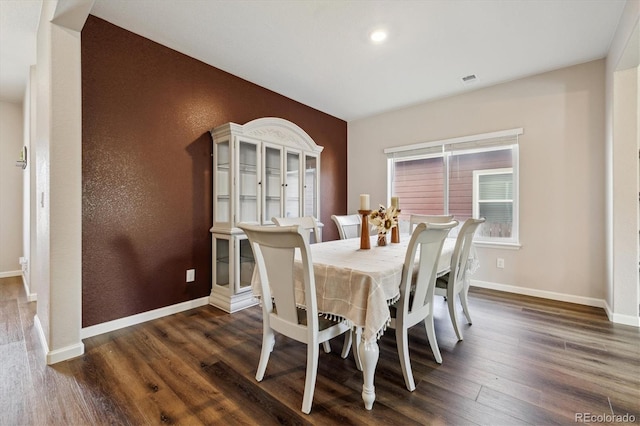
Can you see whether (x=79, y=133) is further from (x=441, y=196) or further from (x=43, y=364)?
(x=441, y=196)

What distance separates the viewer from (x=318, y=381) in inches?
68.1

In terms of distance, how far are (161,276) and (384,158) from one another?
3.45 m

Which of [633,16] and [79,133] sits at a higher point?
[633,16]

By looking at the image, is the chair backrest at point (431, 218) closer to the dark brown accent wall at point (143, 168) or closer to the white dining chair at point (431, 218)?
the white dining chair at point (431, 218)

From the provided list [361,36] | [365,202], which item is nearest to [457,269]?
[365,202]

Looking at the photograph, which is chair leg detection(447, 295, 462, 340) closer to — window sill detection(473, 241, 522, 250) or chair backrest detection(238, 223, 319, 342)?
chair backrest detection(238, 223, 319, 342)

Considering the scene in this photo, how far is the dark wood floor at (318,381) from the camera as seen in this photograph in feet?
4.74

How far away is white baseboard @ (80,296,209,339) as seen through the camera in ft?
7.55

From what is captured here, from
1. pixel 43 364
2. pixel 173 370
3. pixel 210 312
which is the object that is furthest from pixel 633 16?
pixel 43 364

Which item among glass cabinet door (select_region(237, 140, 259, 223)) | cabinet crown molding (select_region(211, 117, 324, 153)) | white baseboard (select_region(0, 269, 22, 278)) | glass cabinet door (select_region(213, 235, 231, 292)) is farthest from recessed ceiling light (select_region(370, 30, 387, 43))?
white baseboard (select_region(0, 269, 22, 278))

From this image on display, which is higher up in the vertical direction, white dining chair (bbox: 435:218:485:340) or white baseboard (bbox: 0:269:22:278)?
white dining chair (bbox: 435:218:485:340)

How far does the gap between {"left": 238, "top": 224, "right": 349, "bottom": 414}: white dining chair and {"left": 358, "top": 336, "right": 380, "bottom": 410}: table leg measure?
212 millimetres

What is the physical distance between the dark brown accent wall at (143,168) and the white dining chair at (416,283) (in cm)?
217

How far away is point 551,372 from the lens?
180cm
